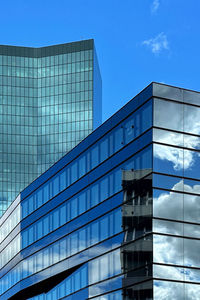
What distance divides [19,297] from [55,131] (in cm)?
10538

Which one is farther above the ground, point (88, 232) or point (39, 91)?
point (39, 91)

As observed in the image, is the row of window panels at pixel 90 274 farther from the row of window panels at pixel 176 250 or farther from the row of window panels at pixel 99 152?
the row of window panels at pixel 99 152

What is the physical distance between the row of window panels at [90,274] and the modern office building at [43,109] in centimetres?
10879

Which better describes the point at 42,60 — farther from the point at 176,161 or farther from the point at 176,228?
the point at 176,228

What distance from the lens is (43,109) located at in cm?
16938

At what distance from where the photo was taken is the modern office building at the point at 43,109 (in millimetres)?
163750

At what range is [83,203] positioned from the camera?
163 ft

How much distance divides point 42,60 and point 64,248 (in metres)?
128

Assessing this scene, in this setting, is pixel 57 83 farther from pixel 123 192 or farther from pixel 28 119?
pixel 123 192

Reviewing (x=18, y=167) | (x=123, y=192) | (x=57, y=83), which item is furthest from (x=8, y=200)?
(x=123, y=192)

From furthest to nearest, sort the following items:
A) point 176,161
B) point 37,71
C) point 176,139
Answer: point 37,71
point 176,139
point 176,161

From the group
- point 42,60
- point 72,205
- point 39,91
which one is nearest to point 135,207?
point 72,205

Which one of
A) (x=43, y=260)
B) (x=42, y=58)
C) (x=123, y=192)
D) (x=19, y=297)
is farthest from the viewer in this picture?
(x=42, y=58)

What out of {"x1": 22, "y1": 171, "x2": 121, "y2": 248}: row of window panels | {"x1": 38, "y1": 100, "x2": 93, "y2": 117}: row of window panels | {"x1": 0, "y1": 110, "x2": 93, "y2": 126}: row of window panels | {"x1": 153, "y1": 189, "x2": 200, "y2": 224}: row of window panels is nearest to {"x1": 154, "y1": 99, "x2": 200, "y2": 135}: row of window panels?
{"x1": 153, "y1": 189, "x2": 200, "y2": 224}: row of window panels
